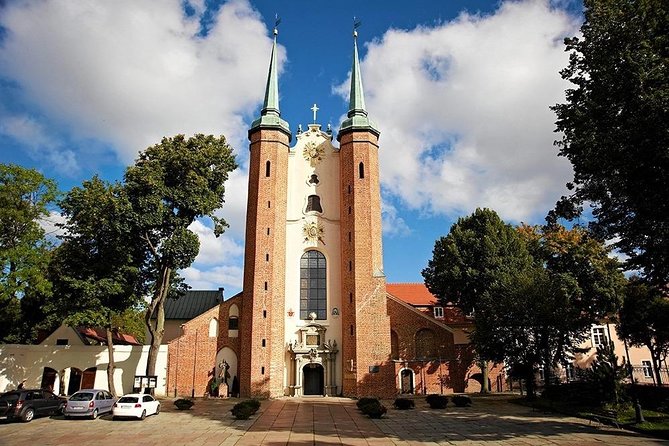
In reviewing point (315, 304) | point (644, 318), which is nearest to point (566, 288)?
point (644, 318)

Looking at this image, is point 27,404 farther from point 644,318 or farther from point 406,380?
point 644,318

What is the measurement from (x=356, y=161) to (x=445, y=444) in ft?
77.0

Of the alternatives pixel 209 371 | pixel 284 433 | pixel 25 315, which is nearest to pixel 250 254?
pixel 209 371

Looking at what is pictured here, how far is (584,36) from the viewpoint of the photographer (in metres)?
16.6

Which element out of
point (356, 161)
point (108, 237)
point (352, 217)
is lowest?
point (108, 237)

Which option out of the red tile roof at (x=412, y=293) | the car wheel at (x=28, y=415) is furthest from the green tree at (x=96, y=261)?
the red tile roof at (x=412, y=293)

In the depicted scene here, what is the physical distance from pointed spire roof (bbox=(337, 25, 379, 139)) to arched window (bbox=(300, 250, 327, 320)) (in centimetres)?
978

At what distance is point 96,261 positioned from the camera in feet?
91.2

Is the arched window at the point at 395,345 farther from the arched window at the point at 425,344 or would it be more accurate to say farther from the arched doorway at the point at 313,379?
the arched doorway at the point at 313,379

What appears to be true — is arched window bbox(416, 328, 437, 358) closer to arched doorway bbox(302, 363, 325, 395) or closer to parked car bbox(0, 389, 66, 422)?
arched doorway bbox(302, 363, 325, 395)

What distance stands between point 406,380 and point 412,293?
14.2m

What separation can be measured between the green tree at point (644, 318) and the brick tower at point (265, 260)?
75.6 ft

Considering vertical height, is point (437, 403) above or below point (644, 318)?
below

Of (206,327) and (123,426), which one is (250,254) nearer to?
(206,327)
